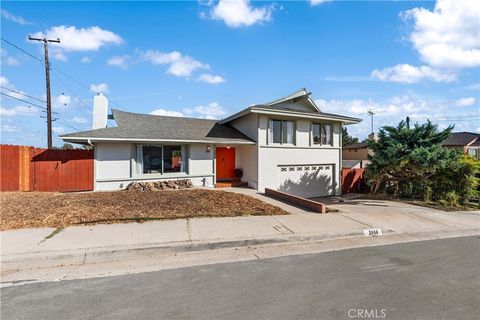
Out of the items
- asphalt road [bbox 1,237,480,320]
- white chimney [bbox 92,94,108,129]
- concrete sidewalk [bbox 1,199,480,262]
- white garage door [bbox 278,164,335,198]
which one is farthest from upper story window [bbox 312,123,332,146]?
white chimney [bbox 92,94,108,129]

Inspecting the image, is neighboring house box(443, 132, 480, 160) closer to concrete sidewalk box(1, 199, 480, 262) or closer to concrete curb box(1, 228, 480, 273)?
concrete sidewalk box(1, 199, 480, 262)

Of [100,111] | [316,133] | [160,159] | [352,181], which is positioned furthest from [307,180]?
[100,111]

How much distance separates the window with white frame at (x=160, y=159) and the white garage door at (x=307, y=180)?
19.2 ft

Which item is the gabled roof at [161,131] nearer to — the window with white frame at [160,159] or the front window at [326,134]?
the window with white frame at [160,159]

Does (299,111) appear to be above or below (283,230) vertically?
above

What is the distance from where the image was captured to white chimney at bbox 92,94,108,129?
14.9 meters

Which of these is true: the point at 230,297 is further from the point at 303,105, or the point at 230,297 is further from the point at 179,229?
the point at 303,105

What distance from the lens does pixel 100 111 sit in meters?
15.1

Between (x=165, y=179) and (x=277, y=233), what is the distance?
840 centimetres

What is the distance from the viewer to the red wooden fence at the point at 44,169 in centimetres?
1139

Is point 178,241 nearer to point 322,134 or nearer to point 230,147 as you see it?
point 230,147

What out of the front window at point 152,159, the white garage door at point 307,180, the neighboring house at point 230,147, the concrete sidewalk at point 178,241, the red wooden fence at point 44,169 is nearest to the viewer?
the concrete sidewalk at point 178,241

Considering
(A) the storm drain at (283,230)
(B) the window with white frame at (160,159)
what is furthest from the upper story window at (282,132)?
(A) the storm drain at (283,230)

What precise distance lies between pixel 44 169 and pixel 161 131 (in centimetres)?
547
